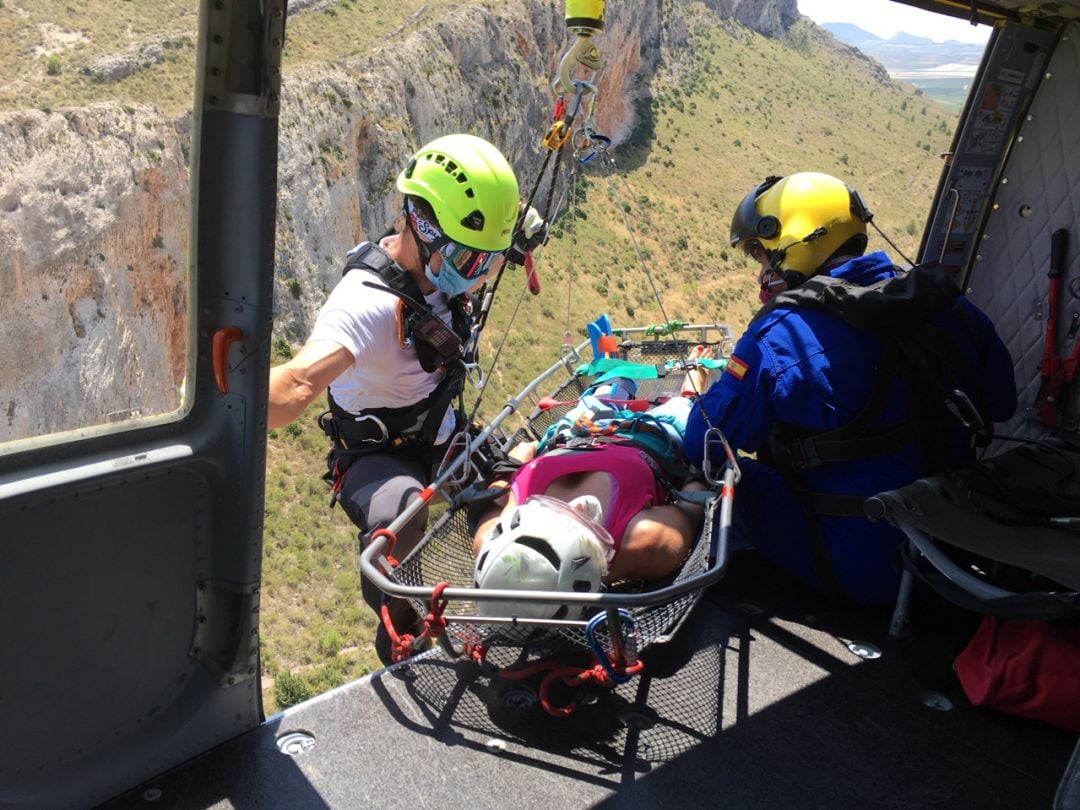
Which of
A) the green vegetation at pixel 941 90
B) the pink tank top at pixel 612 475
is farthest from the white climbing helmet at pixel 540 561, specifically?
the green vegetation at pixel 941 90

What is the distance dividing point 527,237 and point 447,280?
2.41 ft

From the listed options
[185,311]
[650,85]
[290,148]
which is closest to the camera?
[185,311]

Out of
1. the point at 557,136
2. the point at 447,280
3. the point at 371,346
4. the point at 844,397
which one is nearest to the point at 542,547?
the point at 371,346

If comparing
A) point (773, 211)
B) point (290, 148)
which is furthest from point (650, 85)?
point (773, 211)

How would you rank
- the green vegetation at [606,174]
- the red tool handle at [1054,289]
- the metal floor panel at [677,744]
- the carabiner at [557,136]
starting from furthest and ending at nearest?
1. the green vegetation at [606,174]
2. the red tool handle at [1054,289]
3. the carabiner at [557,136]
4. the metal floor panel at [677,744]

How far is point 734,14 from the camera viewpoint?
83.8m

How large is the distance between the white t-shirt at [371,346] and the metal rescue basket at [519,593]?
346 millimetres

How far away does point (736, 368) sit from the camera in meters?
3.30

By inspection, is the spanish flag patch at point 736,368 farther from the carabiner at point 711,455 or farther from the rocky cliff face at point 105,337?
the rocky cliff face at point 105,337

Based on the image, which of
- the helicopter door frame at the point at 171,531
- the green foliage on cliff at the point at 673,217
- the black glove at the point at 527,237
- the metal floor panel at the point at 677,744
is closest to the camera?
the helicopter door frame at the point at 171,531

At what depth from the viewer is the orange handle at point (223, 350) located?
86.4 inches

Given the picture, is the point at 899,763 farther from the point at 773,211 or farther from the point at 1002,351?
the point at 773,211

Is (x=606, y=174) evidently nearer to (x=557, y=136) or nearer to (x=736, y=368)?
(x=557, y=136)

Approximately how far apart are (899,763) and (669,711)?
0.72m
